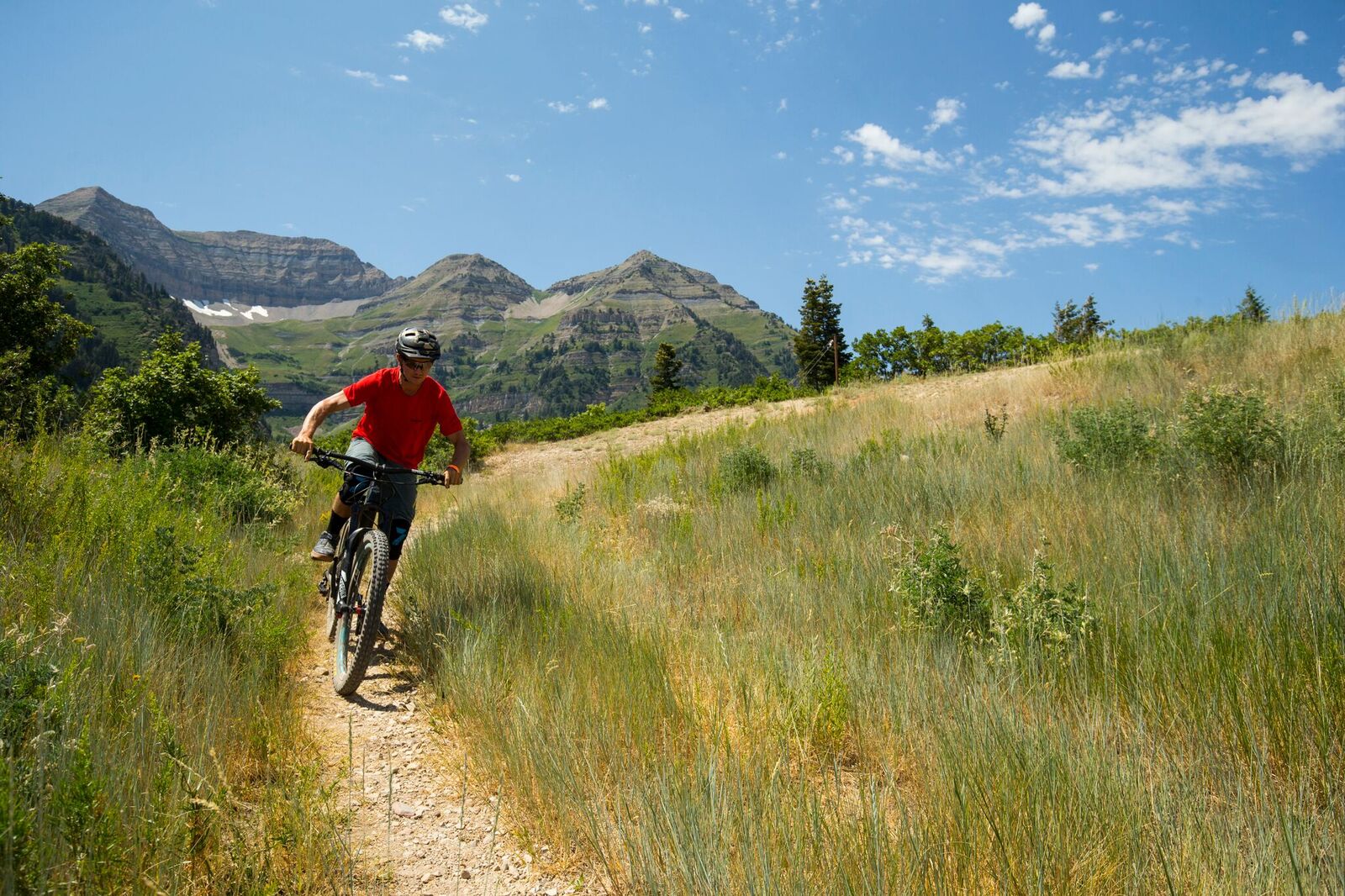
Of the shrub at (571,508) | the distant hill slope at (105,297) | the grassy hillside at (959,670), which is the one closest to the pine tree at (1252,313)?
the grassy hillside at (959,670)

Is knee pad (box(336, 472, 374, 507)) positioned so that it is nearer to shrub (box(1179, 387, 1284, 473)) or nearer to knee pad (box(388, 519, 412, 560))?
knee pad (box(388, 519, 412, 560))

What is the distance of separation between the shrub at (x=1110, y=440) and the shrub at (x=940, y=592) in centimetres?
258

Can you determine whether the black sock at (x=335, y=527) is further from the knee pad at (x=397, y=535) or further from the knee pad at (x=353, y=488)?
the knee pad at (x=397, y=535)

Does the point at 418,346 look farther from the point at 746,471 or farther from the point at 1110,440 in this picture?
the point at 1110,440

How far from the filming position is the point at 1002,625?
3.08 m

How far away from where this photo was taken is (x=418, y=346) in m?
4.88

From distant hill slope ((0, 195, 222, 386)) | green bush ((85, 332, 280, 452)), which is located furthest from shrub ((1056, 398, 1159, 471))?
distant hill slope ((0, 195, 222, 386))

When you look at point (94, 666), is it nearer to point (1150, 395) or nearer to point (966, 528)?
point (966, 528)

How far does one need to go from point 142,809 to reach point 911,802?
8.56 ft

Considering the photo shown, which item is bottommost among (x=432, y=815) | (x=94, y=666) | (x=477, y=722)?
(x=432, y=815)

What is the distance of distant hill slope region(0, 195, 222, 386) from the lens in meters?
124

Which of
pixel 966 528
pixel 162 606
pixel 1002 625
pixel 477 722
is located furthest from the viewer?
pixel 966 528

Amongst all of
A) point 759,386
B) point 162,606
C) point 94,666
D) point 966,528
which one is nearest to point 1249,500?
point 966,528

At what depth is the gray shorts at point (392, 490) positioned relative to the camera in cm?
488
